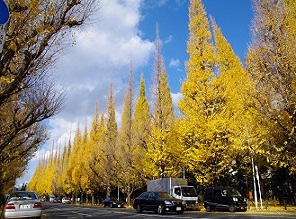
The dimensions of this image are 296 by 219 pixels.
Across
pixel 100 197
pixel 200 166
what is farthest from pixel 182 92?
pixel 100 197

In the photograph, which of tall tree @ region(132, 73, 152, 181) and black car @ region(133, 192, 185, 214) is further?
tall tree @ region(132, 73, 152, 181)

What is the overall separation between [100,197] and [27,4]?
5230 cm

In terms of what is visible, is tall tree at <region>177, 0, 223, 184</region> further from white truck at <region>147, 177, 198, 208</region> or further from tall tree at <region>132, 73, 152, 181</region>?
tall tree at <region>132, 73, 152, 181</region>

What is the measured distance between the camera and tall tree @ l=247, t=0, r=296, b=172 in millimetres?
15555

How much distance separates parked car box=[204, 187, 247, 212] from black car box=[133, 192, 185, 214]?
125 inches

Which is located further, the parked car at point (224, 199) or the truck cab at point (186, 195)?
the truck cab at point (186, 195)

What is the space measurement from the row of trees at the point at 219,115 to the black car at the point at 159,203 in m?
3.77

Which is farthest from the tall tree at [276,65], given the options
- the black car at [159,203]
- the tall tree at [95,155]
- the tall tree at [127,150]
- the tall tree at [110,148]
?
the tall tree at [95,155]

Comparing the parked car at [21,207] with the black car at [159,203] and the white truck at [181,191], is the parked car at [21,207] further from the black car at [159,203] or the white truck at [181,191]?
the white truck at [181,191]

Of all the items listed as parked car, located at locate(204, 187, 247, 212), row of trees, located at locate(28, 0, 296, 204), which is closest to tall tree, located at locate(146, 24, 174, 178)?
row of trees, located at locate(28, 0, 296, 204)

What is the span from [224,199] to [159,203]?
14.1ft

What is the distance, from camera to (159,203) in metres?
18.3

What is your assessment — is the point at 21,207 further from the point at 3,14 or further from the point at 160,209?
the point at 3,14

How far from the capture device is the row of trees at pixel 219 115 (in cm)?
1630
